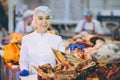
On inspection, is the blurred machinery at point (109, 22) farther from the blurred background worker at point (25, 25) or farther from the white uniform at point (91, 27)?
the blurred background worker at point (25, 25)

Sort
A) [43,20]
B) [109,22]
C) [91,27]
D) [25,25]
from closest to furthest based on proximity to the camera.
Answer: [43,20] < [25,25] < [91,27] < [109,22]

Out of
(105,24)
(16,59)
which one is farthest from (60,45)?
(105,24)

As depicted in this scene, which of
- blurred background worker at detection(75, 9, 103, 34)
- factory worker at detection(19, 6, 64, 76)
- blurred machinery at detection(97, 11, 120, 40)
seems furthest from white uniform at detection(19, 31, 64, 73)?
blurred machinery at detection(97, 11, 120, 40)

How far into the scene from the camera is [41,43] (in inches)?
121

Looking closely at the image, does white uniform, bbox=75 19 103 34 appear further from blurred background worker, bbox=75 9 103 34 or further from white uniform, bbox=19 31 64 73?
white uniform, bbox=19 31 64 73

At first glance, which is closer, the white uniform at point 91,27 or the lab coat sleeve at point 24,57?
the lab coat sleeve at point 24,57

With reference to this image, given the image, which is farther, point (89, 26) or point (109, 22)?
point (109, 22)

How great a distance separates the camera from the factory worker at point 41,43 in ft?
10.0

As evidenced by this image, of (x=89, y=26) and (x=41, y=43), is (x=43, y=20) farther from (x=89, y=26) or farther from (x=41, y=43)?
(x=89, y=26)

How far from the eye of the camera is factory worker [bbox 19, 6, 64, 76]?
10.0ft

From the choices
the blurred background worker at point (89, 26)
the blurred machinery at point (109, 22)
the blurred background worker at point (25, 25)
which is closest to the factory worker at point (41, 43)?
the blurred background worker at point (25, 25)

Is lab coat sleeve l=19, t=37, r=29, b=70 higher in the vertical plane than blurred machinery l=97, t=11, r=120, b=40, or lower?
lower

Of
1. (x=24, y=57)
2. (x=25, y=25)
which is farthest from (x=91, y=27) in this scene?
(x=24, y=57)

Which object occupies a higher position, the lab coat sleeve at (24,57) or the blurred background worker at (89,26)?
the blurred background worker at (89,26)
